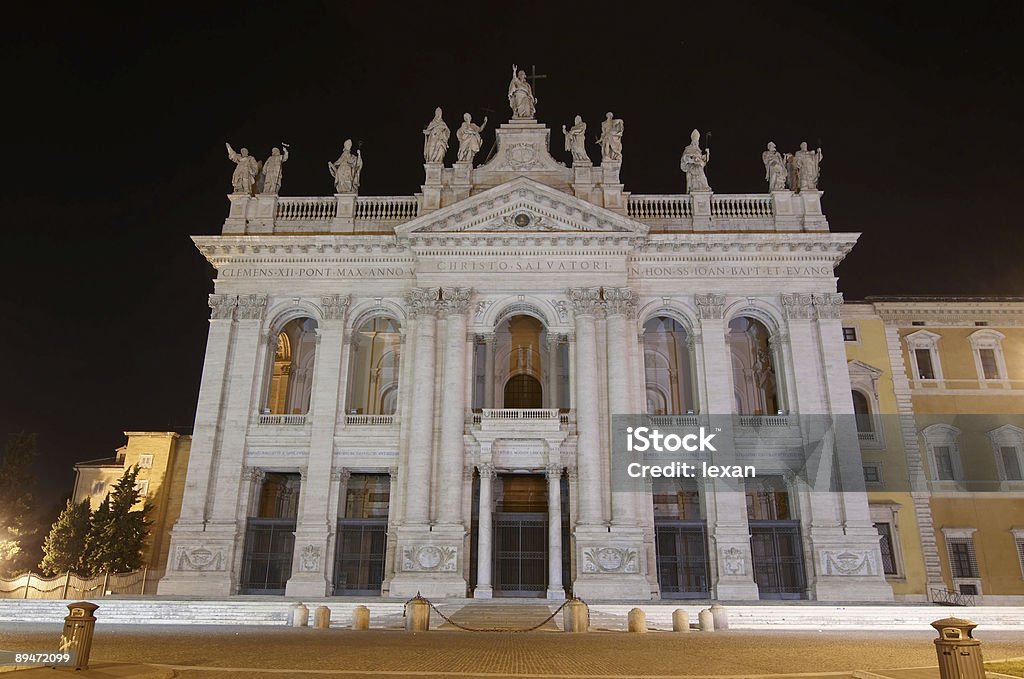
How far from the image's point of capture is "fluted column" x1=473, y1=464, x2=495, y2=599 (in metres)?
29.4

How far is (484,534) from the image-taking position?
3030 centimetres

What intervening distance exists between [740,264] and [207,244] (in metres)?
24.0

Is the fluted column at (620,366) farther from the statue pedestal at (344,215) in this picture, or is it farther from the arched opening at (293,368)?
the arched opening at (293,368)

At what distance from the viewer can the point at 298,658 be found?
13.5m

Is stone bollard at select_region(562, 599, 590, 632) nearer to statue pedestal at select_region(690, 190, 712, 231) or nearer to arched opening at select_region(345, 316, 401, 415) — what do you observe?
arched opening at select_region(345, 316, 401, 415)

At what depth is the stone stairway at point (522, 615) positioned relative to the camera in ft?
74.6

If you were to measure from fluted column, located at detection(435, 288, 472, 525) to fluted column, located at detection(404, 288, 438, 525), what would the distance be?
1.69ft

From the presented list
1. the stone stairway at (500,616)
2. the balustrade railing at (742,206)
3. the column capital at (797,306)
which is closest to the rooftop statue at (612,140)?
the balustrade railing at (742,206)

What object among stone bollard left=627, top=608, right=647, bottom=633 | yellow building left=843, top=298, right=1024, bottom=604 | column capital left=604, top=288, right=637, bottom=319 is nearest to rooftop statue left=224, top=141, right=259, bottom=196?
column capital left=604, top=288, right=637, bottom=319

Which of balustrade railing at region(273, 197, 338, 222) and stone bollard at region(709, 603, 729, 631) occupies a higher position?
balustrade railing at region(273, 197, 338, 222)

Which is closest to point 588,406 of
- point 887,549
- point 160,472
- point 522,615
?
point 522,615

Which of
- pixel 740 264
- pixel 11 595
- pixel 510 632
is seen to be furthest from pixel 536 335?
pixel 11 595

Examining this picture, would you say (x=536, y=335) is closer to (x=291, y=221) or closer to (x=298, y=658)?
(x=291, y=221)

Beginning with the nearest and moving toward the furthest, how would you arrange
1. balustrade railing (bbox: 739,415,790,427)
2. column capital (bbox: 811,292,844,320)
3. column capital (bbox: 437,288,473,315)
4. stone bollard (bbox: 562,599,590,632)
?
stone bollard (bbox: 562,599,590,632), balustrade railing (bbox: 739,415,790,427), column capital (bbox: 437,288,473,315), column capital (bbox: 811,292,844,320)
